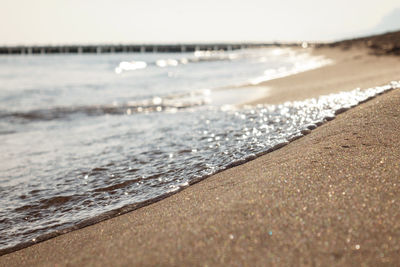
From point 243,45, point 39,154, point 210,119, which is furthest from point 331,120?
point 243,45

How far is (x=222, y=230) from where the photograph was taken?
5.48 ft

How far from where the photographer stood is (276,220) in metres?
1.70

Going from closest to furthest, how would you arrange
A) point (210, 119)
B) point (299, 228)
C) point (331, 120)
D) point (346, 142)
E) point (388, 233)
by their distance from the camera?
point (388, 233) → point (299, 228) → point (346, 142) → point (331, 120) → point (210, 119)

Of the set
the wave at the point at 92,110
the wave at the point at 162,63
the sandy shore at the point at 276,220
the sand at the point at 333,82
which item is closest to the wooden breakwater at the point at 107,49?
the wave at the point at 162,63

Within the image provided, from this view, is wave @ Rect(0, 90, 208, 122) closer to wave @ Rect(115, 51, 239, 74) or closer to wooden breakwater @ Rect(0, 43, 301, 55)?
wave @ Rect(115, 51, 239, 74)

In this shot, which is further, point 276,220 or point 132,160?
point 132,160

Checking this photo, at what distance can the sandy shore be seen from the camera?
147 cm

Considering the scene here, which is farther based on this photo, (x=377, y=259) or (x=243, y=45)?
(x=243, y=45)

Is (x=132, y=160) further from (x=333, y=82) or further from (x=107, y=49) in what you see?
(x=107, y=49)

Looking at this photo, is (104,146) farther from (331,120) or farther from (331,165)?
(331,165)

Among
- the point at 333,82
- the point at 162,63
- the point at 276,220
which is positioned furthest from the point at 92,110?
the point at 162,63

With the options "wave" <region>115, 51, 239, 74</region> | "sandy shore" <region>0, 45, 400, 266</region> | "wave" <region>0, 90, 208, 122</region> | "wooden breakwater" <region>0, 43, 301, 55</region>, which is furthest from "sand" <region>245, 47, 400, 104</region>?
"wooden breakwater" <region>0, 43, 301, 55</region>

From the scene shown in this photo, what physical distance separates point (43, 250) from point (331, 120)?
3.15 m

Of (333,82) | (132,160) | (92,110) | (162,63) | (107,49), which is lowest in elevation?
(132,160)
